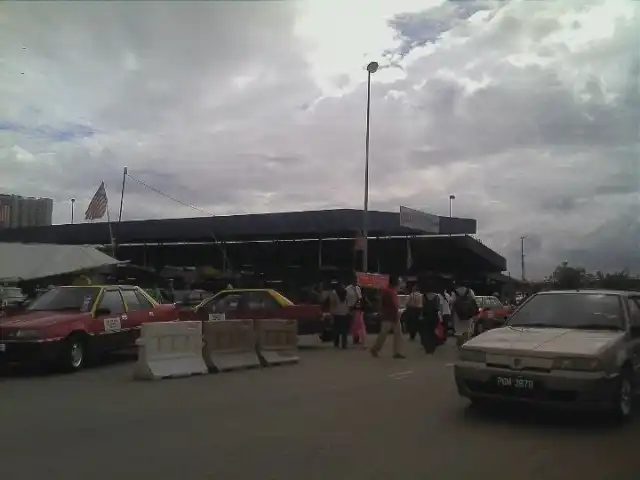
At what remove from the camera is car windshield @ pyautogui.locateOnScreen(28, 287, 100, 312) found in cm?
1278

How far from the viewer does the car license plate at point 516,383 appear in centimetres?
718

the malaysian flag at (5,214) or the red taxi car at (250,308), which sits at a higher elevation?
the malaysian flag at (5,214)

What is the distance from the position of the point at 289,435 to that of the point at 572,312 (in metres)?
3.99

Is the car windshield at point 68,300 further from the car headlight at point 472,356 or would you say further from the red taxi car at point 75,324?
the car headlight at point 472,356

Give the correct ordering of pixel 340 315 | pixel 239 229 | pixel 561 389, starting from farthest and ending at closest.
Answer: pixel 239 229 → pixel 340 315 → pixel 561 389

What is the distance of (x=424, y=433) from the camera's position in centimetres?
699

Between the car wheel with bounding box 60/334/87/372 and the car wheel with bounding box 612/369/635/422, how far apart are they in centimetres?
884

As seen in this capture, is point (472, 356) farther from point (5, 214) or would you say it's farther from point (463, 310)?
point (5, 214)

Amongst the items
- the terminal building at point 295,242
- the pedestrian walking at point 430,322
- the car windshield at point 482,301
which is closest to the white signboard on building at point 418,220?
the terminal building at point 295,242

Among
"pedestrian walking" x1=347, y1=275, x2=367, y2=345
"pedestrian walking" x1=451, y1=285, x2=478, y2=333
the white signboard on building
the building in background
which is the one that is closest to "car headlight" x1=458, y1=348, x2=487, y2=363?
"pedestrian walking" x1=347, y1=275, x2=367, y2=345

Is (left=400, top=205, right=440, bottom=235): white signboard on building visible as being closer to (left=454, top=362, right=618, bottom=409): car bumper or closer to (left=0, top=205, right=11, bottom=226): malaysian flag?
(left=454, top=362, right=618, bottom=409): car bumper

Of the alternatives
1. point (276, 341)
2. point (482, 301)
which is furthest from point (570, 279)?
point (276, 341)

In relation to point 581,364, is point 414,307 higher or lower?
higher

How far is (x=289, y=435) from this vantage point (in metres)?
6.84
